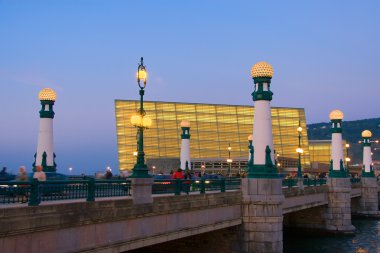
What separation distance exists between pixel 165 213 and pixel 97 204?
4.02 metres

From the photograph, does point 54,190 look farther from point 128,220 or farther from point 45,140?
point 45,140

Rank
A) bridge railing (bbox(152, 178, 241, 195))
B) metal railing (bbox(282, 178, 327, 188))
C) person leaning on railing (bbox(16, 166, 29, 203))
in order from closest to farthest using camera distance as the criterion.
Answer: person leaning on railing (bbox(16, 166, 29, 203)), bridge railing (bbox(152, 178, 241, 195)), metal railing (bbox(282, 178, 327, 188))

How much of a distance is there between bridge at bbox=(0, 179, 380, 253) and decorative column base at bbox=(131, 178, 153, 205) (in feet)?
0.12

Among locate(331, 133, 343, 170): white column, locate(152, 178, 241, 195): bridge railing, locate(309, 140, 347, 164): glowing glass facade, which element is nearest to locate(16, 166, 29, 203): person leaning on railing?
locate(152, 178, 241, 195): bridge railing

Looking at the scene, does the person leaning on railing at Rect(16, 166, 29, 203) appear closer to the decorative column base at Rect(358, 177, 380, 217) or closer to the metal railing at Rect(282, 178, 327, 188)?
the metal railing at Rect(282, 178, 327, 188)

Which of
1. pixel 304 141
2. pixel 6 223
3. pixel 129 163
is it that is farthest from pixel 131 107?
pixel 6 223

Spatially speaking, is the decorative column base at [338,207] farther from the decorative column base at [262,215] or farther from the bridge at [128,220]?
the decorative column base at [262,215]

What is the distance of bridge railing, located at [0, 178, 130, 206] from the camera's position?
482 inches

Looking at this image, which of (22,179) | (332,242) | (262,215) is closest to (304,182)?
(332,242)

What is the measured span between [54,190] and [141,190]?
134 inches

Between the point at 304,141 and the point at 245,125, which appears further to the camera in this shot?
the point at 304,141

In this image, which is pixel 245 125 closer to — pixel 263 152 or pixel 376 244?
pixel 376 244

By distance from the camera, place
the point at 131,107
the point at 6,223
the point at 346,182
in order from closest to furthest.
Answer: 1. the point at 6,223
2. the point at 346,182
3. the point at 131,107

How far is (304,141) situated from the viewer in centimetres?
9119
